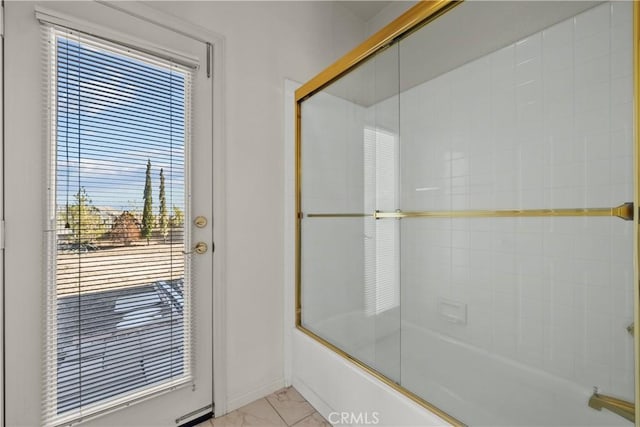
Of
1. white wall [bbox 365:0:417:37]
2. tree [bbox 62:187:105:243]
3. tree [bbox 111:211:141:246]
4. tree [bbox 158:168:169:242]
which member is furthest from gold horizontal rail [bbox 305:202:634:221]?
white wall [bbox 365:0:417:37]

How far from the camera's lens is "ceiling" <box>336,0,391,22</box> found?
2074 mm

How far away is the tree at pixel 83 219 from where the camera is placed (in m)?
1.18

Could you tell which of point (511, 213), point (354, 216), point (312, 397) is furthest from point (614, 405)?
point (312, 397)

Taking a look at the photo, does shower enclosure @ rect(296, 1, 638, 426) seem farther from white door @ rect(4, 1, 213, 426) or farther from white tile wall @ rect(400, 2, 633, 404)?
white door @ rect(4, 1, 213, 426)

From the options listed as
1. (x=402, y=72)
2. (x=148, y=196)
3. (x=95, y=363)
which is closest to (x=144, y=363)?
(x=95, y=363)

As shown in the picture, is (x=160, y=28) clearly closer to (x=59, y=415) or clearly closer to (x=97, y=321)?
(x=97, y=321)

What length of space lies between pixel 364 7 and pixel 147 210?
77.5 inches

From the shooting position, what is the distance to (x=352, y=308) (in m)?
1.56

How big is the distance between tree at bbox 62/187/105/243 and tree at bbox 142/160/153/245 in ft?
0.52

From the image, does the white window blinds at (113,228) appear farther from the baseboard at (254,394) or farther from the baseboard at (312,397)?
the baseboard at (312,397)

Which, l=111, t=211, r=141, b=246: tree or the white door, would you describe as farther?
l=111, t=211, r=141, b=246: tree

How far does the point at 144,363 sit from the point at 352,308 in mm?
1006

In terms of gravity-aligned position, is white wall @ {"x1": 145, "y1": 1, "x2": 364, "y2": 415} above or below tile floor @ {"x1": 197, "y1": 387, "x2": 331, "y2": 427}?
above

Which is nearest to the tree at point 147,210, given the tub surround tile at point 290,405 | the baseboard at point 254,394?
the baseboard at point 254,394
